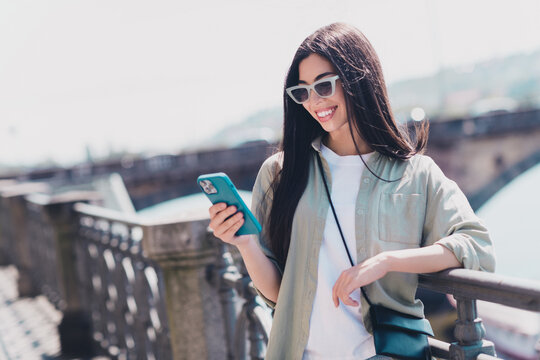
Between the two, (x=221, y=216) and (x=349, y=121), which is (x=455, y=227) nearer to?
(x=349, y=121)

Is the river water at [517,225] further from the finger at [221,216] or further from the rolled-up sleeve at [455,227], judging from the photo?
the finger at [221,216]

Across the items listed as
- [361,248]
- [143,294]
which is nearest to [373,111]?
[361,248]

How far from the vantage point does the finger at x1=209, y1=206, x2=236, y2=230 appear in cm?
170

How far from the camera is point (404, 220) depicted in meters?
1.69

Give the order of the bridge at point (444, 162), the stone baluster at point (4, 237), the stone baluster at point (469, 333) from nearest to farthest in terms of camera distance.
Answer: the stone baluster at point (469, 333) < the stone baluster at point (4, 237) < the bridge at point (444, 162)

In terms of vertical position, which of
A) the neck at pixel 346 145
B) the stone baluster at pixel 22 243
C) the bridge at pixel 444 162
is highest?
the neck at pixel 346 145

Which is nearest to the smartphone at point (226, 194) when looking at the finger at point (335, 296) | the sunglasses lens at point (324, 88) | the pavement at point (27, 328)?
the finger at point (335, 296)

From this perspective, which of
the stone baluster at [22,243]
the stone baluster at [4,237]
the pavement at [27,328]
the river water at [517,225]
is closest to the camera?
the pavement at [27,328]

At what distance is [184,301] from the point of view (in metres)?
2.89

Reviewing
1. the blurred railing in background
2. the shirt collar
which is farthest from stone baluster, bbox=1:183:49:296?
the shirt collar

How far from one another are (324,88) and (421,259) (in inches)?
21.4

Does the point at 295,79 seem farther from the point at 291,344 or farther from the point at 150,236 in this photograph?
the point at 150,236

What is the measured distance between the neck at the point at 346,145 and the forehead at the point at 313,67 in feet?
0.66

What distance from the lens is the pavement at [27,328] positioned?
518 cm
